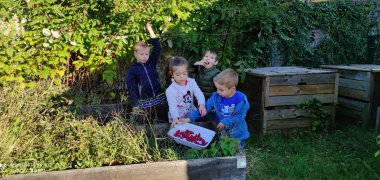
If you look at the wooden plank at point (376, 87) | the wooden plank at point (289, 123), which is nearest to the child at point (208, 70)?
the wooden plank at point (289, 123)

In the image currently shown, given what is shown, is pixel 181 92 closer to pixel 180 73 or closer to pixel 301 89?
pixel 180 73

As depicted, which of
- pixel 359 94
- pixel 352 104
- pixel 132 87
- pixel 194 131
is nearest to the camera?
pixel 194 131

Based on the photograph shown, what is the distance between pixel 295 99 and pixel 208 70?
3.99 feet

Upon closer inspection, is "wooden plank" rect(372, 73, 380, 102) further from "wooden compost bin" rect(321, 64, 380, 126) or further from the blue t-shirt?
the blue t-shirt

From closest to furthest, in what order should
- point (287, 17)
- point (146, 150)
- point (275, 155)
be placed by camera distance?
point (146, 150) < point (275, 155) < point (287, 17)

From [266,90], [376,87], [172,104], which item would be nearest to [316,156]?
[266,90]

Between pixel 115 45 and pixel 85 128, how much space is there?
181 centimetres

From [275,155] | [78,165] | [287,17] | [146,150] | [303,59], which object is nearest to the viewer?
[78,165]

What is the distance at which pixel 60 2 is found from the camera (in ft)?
14.8

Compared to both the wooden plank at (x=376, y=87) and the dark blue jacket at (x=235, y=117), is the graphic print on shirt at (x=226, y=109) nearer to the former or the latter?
the dark blue jacket at (x=235, y=117)

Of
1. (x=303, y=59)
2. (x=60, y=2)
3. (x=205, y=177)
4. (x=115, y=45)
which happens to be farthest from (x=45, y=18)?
(x=303, y=59)

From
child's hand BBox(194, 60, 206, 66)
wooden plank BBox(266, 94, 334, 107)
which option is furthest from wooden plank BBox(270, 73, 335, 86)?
child's hand BBox(194, 60, 206, 66)

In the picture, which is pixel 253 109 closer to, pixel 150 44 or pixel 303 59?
pixel 150 44

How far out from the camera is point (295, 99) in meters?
4.72
